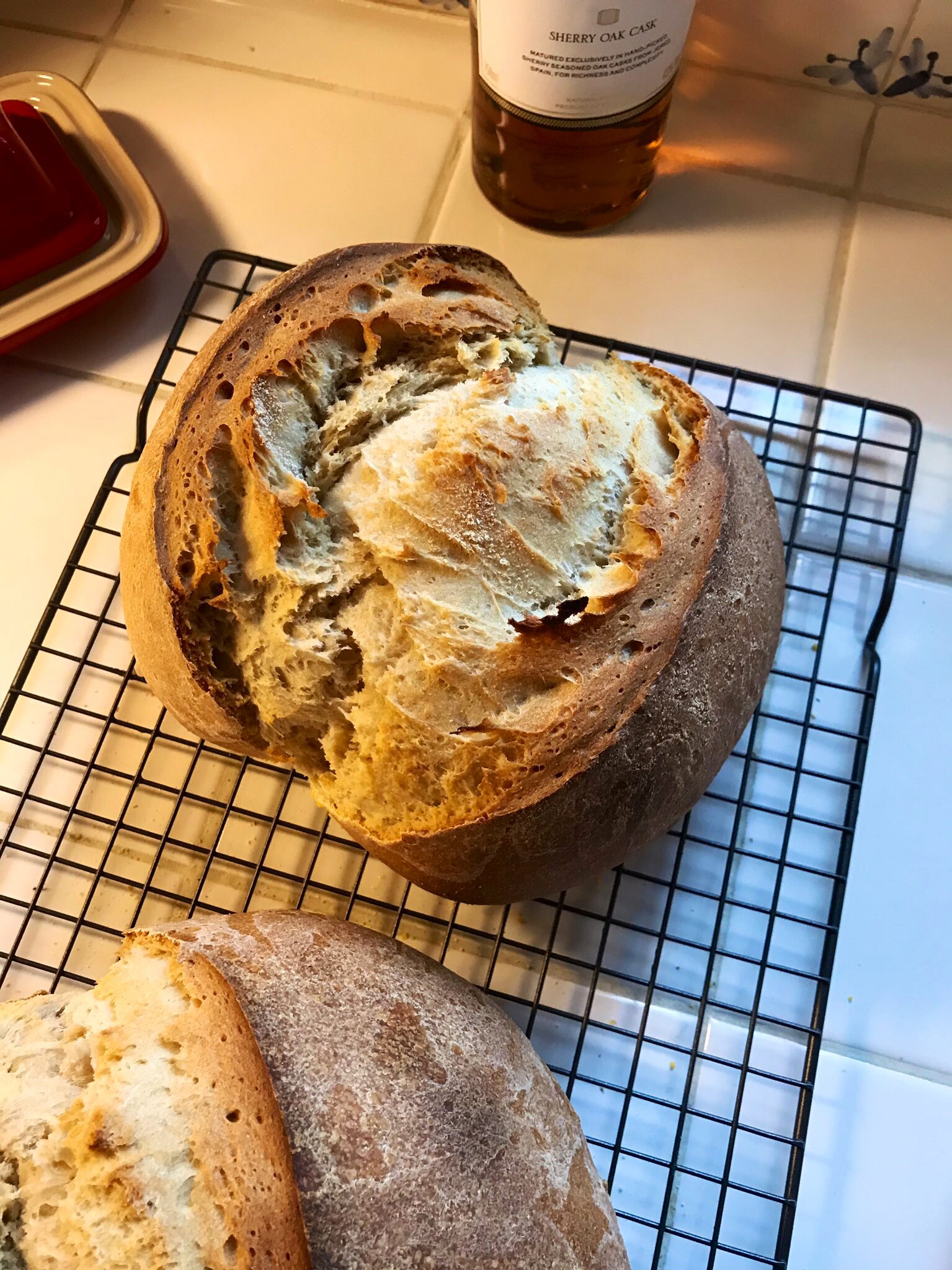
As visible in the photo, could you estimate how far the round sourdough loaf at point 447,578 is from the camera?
0.81 metres

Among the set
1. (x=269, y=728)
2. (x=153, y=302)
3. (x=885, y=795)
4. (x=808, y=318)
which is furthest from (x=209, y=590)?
(x=808, y=318)

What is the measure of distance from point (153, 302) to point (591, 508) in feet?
2.52

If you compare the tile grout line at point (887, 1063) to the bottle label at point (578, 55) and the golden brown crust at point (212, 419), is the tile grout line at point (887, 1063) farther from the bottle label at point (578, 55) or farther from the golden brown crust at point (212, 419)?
the bottle label at point (578, 55)

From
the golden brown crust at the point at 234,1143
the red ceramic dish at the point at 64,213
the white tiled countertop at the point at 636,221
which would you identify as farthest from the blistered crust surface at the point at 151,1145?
the red ceramic dish at the point at 64,213

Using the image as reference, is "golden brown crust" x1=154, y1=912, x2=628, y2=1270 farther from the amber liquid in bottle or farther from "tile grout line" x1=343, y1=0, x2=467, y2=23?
"tile grout line" x1=343, y1=0, x2=467, y2=23

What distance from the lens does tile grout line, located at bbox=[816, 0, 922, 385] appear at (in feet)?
4.09

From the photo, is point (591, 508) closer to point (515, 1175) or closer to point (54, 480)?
point (515, 1175)

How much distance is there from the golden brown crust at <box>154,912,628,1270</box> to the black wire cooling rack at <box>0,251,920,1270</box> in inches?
6.0

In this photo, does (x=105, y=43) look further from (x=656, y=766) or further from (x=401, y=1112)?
(x=401, y=1112)

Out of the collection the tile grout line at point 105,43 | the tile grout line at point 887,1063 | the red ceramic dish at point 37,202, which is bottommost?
the tile grout line at point 887,1063

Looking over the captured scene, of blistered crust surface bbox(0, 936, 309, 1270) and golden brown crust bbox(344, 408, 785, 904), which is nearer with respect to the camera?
blistered crust surface bbox(0, 936, 309, 1270)

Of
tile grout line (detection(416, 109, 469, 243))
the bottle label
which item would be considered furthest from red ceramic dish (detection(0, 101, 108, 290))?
the bottle label

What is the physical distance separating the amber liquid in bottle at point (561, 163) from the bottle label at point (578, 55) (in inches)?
0.7

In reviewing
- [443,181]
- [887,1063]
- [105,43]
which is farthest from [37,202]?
[887,1063]
